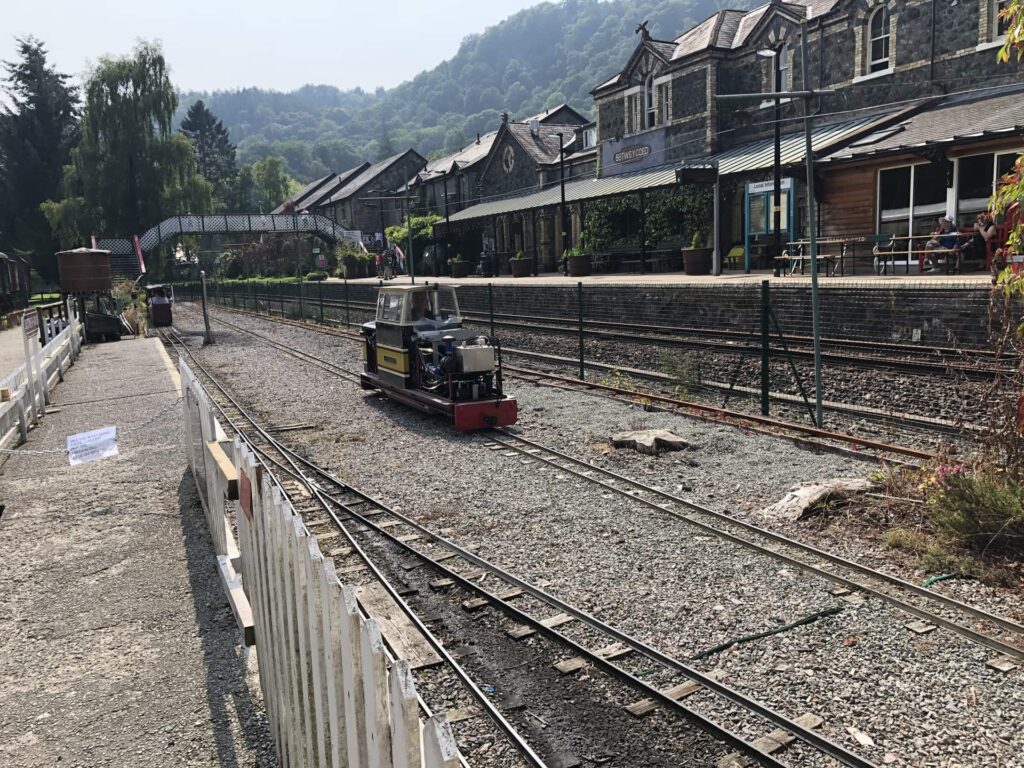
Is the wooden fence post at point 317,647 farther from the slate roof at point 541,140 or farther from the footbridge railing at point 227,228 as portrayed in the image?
the footbridge railing at point 227,228

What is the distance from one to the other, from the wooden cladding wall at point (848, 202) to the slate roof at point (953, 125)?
86cm

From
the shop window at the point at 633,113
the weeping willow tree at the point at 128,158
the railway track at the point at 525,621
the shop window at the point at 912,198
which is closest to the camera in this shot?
the railway track at the point at 525,621

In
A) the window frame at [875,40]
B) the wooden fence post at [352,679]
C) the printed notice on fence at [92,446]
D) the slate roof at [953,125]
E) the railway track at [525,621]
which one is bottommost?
the railway track at [525,621]

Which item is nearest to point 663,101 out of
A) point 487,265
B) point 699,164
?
point 699,164

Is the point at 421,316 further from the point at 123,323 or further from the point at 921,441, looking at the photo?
the point at 123,323

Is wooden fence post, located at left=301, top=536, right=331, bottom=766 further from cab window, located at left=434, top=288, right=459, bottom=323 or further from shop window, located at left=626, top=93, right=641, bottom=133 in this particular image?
shop window, located at left=626, top=93, right=641, bottom=133

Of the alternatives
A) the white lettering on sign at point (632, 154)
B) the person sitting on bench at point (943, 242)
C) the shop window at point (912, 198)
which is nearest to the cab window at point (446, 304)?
the person sitting on bench at point (943, 242)

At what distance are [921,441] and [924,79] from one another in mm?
17060

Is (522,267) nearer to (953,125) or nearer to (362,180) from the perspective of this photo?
(953,125)

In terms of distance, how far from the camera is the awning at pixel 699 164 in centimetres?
2353

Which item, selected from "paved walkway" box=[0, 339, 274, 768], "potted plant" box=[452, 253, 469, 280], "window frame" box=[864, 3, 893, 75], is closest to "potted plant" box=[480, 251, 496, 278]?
"potted plant" box=[452, 253, 469, 280]

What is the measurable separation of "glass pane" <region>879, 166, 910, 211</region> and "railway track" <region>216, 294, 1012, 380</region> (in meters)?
8.19

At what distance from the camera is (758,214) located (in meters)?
25.2

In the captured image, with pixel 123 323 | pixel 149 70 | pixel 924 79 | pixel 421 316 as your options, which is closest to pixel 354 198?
pixel 149 70
